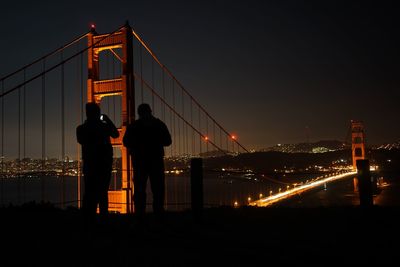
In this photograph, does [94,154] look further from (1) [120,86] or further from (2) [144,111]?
(1) [120,86]

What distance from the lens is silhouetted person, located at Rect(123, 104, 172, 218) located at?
539cm

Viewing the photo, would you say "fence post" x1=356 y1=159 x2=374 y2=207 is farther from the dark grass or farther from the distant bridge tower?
the distant bridge tower

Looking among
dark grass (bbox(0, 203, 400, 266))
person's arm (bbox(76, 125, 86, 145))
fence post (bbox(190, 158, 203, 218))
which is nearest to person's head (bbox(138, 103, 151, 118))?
person's arm (bbox(76, 125, 86, 145))

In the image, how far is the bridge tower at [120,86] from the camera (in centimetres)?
1784

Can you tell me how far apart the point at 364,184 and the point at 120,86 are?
13.5m

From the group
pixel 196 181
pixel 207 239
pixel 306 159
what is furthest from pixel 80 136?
pixel 306 159

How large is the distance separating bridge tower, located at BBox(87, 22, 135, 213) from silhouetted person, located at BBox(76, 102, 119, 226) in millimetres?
11446

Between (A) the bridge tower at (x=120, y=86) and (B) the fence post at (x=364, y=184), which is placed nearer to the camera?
(B) the fence post at (x=364, y=184)

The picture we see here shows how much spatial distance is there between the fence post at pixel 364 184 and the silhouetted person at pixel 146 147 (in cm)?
392

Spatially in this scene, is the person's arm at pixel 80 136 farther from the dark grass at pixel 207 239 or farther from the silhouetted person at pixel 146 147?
the dark grass at pixel 207 239

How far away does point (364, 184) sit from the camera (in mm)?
7328

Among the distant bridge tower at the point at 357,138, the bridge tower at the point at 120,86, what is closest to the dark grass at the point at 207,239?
the bridge tower at the point at 120,86

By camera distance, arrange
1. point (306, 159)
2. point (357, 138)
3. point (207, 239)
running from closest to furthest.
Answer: point (207, 239)
point (357, 138)
point (306, 159)

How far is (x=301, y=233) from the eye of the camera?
5105 millimetres
